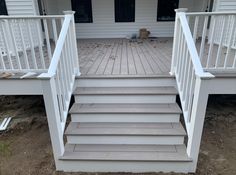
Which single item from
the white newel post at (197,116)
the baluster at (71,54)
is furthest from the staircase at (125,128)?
the baluster at (71,54)

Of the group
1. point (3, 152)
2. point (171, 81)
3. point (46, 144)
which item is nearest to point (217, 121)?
point (171, 81)

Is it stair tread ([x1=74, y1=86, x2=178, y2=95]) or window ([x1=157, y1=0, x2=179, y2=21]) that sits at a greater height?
window ([x1=157, y1=0, x2=179, y2=21])

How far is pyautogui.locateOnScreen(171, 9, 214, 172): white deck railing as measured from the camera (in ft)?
7.13

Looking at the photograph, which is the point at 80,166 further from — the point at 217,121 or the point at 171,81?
the point at 217,121

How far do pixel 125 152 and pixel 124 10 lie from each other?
6.16 meters

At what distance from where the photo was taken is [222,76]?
289 cm

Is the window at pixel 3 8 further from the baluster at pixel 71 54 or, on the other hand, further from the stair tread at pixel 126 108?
the stair tread at pixel 126 108

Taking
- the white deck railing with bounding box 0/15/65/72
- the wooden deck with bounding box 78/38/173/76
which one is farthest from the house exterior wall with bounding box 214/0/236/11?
the white deck railing with bounding box 0/15/65/72

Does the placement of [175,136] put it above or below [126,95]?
below

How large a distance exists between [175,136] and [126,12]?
6.02 m

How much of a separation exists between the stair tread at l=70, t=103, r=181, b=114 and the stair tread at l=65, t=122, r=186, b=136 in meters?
0.19

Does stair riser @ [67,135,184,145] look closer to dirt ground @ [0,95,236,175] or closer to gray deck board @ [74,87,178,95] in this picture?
dirt ground @ [0,95,236,175]

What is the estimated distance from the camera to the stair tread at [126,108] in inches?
113

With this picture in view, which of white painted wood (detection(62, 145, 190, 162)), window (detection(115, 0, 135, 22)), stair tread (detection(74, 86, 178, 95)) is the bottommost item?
white painted wood (detection(62, 145, 190, 162))
